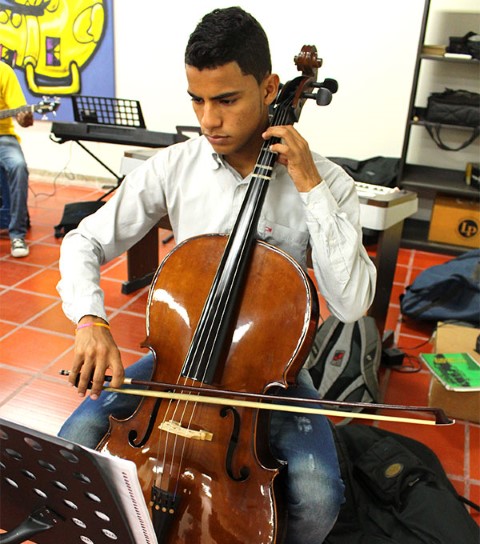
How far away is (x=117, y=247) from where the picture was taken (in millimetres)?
1287

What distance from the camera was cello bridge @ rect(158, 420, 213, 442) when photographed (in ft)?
2.96

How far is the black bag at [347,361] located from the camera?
185 centimetres

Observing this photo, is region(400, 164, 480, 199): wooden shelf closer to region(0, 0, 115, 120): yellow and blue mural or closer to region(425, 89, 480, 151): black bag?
region(425, 89, 480, 151): black bag

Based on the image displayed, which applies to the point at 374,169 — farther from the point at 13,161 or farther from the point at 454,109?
the point at 13,161

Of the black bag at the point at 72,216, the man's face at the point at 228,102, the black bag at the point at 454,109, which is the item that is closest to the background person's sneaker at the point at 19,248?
the black bag at the point at 72,216

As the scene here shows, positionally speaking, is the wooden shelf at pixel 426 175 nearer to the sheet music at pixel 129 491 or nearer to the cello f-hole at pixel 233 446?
the cello f-hole at pixel 233 446

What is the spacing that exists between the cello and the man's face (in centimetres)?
6

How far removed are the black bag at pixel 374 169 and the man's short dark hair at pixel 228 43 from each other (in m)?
2.51

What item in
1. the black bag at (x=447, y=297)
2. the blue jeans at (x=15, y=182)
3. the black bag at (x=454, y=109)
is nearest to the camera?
the black bag at (x=447, y=297)

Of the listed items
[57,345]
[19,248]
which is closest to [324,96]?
[57,345]

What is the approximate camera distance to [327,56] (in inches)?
148

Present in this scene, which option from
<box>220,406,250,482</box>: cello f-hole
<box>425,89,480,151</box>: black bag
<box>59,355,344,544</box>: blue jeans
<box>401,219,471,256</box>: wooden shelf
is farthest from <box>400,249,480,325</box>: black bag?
<box>220,406,250,482</box>: cello f-hole

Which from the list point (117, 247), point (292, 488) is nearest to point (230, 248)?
point (117, 247)

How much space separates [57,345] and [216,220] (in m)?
1.27
